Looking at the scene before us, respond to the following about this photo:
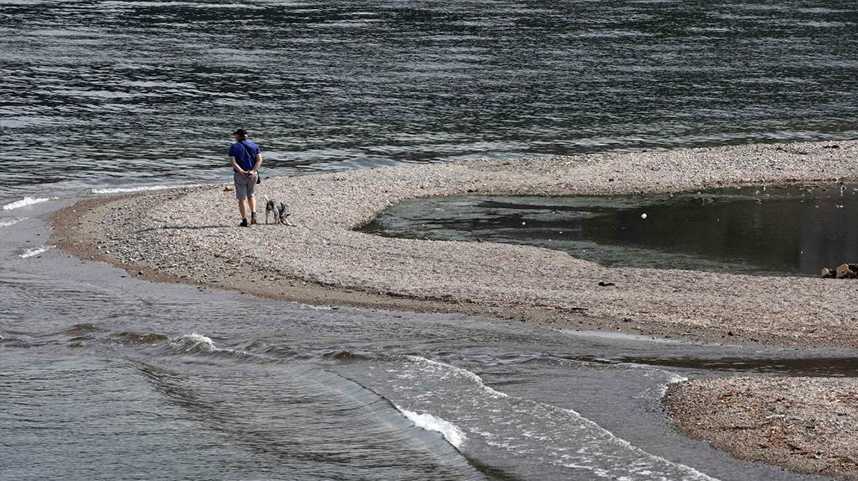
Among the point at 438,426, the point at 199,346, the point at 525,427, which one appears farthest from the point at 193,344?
the point at 525,427

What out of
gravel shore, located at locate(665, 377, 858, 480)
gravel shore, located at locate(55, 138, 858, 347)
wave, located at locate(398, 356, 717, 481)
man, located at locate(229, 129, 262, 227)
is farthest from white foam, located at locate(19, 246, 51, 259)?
gravel shore, located at locate(665, 377, 858, 480)

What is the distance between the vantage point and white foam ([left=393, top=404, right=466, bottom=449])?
17344 mm

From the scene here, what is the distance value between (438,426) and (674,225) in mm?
15857

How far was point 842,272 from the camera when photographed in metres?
26.1

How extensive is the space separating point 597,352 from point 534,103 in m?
34.7

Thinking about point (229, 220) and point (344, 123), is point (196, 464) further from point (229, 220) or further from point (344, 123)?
point (344, 123)

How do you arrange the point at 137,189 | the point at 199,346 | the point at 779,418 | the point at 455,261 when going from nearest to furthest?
the point at 779,418 < the point at 199,346 < the point at 455,261 < the point at 137,189

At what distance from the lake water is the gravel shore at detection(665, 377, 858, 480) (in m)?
0.42

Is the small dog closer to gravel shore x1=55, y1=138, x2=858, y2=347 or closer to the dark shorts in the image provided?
gravel shore x1=55, y1=138, x2=858, y2=347

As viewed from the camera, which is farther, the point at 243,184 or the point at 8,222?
the point at 8,222

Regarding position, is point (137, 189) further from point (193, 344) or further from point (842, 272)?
point (842, 272)

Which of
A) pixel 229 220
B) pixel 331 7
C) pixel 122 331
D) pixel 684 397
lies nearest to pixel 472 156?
pixel 229 220

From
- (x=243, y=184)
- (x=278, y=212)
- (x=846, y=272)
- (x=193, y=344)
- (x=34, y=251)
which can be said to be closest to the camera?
(x=193, y=344)

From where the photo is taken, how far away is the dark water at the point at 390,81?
4603 centimetres
